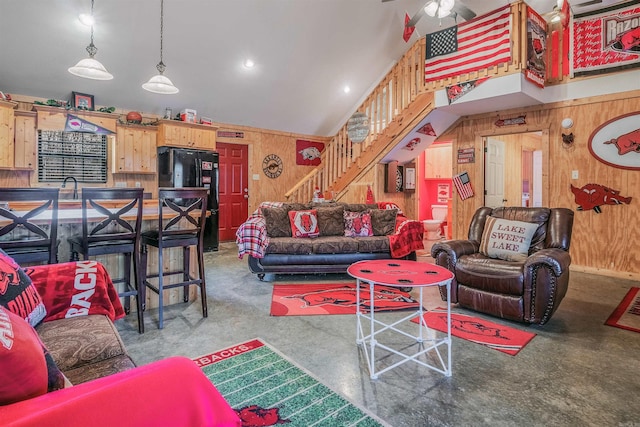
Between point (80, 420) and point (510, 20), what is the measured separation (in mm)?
5502

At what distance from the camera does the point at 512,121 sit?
5.50 meters

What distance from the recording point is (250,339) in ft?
8.77

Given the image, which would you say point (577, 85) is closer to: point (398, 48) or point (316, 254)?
point (398, 48)

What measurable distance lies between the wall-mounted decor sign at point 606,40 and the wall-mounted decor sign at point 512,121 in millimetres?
840

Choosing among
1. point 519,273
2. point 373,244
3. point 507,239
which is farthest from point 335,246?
point 519,273

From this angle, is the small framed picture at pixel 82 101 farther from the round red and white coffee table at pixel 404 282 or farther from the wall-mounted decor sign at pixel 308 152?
the round red and white coffee table at pixel 404 282

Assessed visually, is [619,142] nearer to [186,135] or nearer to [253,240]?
[253,240]

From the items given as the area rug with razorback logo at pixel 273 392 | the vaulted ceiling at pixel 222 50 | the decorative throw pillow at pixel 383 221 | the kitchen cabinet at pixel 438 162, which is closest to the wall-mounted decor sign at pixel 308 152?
the vaulted ceiling at pixel 222 50

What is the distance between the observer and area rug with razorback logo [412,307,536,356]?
2.58 metres

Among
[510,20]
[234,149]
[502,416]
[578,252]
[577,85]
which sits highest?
[510,20]

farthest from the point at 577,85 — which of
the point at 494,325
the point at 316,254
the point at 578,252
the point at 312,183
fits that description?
the point at 312,183

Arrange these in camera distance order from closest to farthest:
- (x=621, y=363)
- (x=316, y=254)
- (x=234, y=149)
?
1. (x=621, y=363)
2. (x=316, y=254)
3. (x=234, y=149)

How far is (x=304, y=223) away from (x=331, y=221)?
392 mm

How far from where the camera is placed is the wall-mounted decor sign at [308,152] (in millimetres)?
8172
